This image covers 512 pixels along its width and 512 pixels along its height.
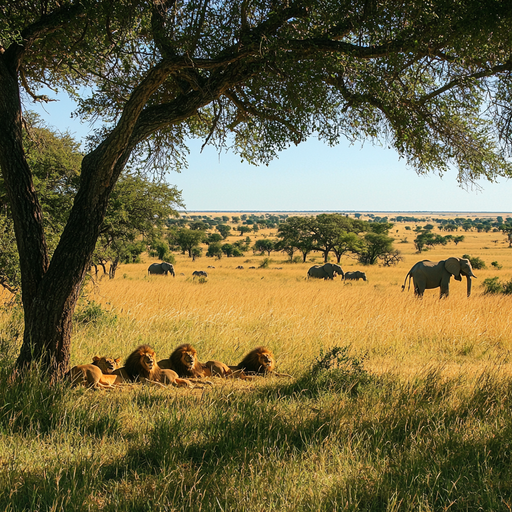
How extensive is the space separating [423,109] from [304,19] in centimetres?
211

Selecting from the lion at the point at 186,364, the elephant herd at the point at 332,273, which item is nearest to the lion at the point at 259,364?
the lion at the point at 186,364

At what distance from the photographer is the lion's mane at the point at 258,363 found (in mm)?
5996

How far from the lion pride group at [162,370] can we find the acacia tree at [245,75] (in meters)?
0.41

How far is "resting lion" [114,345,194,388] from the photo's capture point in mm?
5316

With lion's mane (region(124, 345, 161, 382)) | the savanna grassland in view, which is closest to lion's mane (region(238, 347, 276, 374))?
the savanna grassland

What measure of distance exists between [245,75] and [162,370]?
389 centimetres

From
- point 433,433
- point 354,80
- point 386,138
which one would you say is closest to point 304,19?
point 354,80

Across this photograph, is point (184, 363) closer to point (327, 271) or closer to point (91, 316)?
point (91, 316)

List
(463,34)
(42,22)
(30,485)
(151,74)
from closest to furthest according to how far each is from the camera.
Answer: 1. (30,485)
2. (463,34)
3. (151,74)
4. (42,22)

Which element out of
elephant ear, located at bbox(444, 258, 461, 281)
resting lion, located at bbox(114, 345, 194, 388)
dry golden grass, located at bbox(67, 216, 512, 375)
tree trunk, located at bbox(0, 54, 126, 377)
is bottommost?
dry golden grass, located at bbox(67, 216, 512, 375)

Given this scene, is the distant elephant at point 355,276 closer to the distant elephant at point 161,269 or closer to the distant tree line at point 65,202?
the distant elephant at point 161,269

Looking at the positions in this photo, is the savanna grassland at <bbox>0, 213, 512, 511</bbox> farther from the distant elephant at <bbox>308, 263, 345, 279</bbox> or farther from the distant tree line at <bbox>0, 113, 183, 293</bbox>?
the distant elephant at <bbox>308, 263, 345, 279</bbox>

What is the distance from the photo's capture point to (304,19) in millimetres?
5461

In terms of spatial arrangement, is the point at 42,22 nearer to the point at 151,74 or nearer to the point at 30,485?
the point at 151,74
